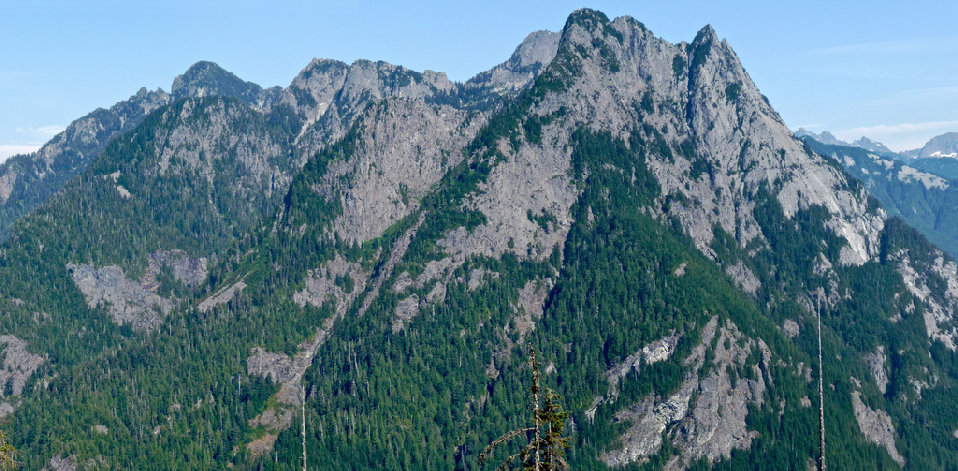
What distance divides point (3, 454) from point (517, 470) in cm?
4266

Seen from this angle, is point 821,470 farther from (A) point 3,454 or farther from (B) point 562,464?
(A) point 3,454

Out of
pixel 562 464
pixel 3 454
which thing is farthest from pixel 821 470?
pixel 3 454

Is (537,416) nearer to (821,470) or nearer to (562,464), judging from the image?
(562,464)

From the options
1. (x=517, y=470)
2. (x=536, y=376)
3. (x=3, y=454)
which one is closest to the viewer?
(x=536, y=376)

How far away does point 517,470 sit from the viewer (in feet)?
220

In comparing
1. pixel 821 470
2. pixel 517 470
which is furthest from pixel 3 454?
pixel 821 470

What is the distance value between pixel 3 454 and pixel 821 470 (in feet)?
215

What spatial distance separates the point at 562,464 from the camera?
6519 cm

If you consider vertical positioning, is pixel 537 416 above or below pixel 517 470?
above

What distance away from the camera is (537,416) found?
2514 inches

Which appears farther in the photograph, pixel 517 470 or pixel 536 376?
pixel 517 470

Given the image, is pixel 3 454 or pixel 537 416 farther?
pixel 3 454

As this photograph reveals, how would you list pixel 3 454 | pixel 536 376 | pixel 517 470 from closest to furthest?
pixel 536 376 < pixel 517 470 < pixel 3 454

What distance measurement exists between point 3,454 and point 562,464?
46185 millimetres
